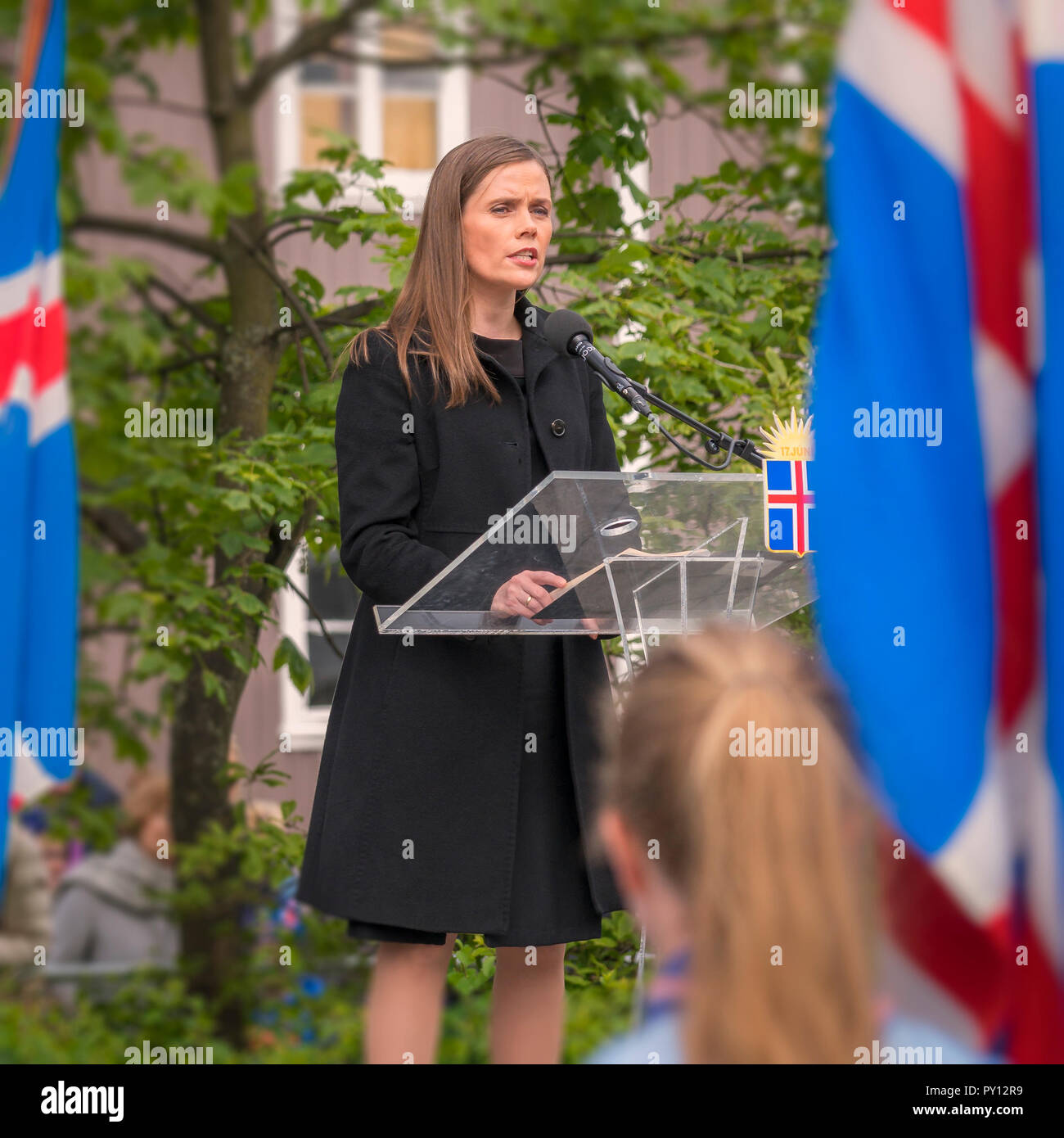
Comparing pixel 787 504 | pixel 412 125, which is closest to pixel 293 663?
pixel 787 504

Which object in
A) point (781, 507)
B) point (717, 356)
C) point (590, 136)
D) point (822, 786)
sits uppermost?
point (590, 136)

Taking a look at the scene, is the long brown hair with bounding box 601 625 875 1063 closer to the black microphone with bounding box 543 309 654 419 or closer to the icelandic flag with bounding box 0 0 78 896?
the black microphone with bounding box 543 309 654 419

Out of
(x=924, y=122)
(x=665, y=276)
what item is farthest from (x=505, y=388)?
(x=665, y=276)

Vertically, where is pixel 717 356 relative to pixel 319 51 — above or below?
below

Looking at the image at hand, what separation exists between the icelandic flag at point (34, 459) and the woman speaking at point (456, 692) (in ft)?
1.63

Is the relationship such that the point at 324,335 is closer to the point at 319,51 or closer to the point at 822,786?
the point at 319,51

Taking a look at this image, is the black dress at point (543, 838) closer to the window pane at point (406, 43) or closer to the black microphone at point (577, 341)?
the black microphone at point (577, 341)

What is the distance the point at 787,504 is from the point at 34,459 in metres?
1.36

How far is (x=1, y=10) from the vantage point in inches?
256

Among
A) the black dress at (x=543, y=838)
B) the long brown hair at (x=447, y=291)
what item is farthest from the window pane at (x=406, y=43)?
the black dress at (x=543, y=838)

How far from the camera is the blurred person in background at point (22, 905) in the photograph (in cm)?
679

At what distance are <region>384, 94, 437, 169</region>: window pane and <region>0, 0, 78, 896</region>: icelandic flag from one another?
9285mm

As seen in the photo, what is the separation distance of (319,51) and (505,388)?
16.3 feet

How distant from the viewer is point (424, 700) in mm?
2807
